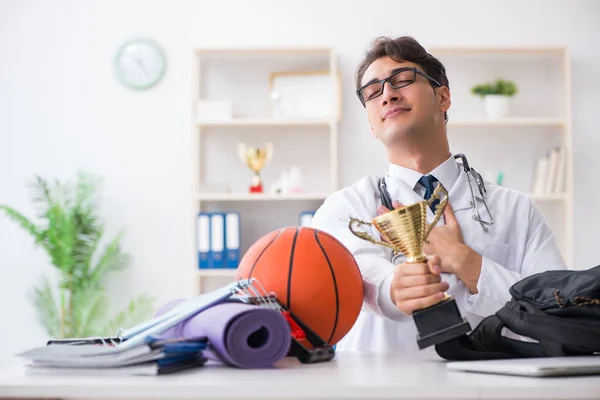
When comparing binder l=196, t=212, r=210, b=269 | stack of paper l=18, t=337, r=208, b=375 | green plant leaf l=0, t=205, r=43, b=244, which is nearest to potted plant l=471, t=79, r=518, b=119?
binder l=196, t=212, r=210, b=269

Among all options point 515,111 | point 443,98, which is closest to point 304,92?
point 515,111

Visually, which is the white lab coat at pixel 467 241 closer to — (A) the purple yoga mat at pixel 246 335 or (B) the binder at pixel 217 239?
(A) the purple yoga mat at pixel 246 335

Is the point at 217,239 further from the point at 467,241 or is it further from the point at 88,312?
the point at 467,241

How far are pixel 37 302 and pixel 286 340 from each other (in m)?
3.82

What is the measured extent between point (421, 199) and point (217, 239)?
2.47 m

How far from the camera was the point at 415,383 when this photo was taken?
3.01 ft

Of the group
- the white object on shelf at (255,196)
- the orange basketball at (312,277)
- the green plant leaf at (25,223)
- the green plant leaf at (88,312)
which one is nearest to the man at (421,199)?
the orange basketball at (312,277)

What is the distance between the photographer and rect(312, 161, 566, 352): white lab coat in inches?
66.8

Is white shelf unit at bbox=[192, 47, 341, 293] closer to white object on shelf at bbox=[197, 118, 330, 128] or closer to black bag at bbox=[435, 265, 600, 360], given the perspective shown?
white object on shelf at bbox=[197, 118, 330, 128]

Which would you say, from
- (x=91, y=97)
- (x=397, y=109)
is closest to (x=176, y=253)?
(x=91, y=97)

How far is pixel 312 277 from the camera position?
129cm

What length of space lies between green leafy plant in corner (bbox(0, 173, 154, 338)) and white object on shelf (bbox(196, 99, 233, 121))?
2.69 ft

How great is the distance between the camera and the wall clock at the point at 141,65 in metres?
4.66

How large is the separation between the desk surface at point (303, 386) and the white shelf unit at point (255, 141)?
3.59 m
